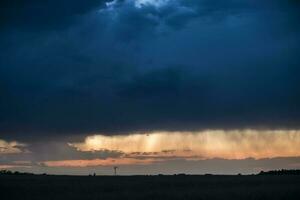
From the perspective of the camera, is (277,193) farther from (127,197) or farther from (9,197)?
(9,197)

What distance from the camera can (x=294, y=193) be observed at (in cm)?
4922

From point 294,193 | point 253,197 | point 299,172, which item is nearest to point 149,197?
point 253,197

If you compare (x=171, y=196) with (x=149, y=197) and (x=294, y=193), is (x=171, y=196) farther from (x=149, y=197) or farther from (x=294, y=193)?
(x=294, y=193)

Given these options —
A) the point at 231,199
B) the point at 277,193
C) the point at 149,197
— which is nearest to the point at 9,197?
the point at 149,197

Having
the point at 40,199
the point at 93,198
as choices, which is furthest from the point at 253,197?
the point at 40,199

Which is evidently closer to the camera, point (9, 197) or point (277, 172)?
point (9, 197)

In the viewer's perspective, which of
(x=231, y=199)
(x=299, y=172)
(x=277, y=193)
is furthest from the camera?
(x=299, y=172)

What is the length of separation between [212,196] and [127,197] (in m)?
8.07

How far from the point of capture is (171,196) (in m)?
49.5

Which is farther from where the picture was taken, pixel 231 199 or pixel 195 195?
pixel 195 195

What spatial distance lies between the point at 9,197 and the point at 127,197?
1175 cm

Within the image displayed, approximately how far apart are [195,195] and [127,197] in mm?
6489

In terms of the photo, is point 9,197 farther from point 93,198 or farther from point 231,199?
point 231,199

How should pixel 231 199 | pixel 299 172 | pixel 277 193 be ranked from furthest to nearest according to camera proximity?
1. pixel 299 172
2. pixel 277 193
3. pixel 231 199
